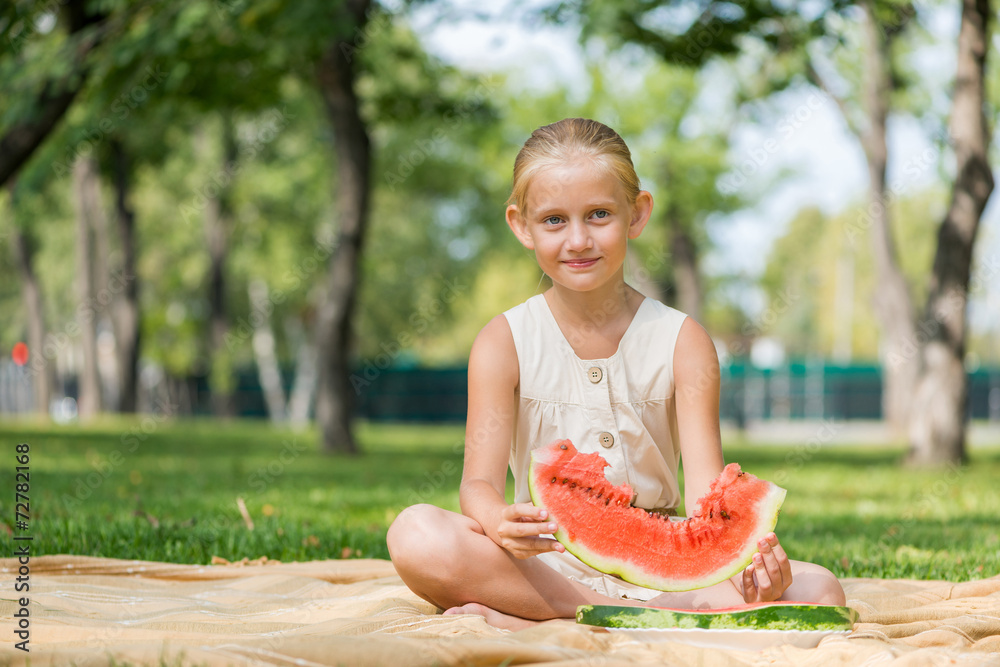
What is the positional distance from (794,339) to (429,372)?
1937 inches

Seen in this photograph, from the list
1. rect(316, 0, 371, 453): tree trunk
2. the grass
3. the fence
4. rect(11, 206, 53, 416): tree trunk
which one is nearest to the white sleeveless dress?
the grass

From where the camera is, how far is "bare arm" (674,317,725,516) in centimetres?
285

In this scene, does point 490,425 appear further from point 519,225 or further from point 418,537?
point 519,225

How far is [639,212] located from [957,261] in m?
8.29

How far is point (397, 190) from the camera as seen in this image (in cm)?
2902

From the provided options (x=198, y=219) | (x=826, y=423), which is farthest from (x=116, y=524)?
(x=826, y=423)

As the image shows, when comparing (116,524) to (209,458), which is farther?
(209,458)

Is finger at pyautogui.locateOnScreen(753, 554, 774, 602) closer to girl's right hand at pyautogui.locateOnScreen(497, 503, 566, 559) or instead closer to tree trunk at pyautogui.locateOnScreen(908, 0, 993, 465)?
girl's right hand at pyautogui.locateOnScreen(497, 503, 566, 559)

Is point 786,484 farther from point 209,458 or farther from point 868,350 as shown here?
point 868,350

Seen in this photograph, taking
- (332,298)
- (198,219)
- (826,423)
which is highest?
(198,219)

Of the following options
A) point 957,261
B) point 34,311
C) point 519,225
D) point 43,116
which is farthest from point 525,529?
point 34,311

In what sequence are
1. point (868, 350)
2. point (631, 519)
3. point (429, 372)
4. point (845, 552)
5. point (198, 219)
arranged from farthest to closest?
point (868, 350)
point (429, 372)
point (198, 219)
point (845, 552)
point (631, 519)

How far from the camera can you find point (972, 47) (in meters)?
9.95

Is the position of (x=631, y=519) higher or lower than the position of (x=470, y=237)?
lower
